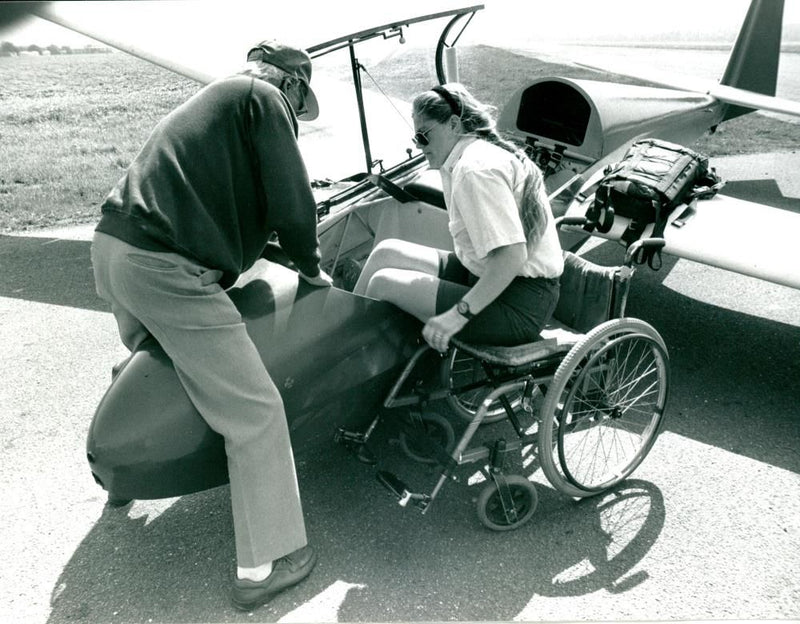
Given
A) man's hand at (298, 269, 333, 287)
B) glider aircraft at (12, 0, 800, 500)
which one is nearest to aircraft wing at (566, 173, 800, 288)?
glider aircraft at (12, 0, 800, 500)

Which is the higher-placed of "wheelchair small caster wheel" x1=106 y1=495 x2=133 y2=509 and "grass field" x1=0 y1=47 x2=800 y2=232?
"wheelchair small caster wheel" x1=106 y1=495 x2=133 y2=509

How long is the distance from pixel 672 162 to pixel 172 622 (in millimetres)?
3621

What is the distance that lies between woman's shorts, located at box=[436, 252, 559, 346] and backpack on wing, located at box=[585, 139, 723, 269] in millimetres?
1416

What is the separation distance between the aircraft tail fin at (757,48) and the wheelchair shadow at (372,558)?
679cm

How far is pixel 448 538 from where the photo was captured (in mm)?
2629

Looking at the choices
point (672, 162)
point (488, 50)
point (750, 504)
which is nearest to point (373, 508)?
point (750, 504)

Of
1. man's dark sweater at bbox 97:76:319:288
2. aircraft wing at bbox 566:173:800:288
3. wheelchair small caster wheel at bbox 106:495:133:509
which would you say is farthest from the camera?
aircraft wing at bbox 566:173:800:288

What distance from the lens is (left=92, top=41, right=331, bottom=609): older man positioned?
2.06 m

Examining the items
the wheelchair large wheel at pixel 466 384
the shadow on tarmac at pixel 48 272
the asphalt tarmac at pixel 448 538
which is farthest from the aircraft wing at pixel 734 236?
the shadow on tarmac at pixel 48 272

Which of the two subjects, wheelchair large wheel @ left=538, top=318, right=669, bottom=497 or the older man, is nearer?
the older man

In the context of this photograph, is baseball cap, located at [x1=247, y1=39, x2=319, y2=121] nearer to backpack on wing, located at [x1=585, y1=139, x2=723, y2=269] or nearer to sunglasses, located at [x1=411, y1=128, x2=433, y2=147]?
sunglasses, located at [x1=411, y1=128, x2=433, y2=147]

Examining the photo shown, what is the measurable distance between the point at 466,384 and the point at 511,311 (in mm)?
677

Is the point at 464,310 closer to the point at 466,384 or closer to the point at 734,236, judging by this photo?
the point at 466,384

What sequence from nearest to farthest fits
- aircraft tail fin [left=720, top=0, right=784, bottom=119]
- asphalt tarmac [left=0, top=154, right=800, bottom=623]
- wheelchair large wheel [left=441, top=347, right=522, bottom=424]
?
asphalt tarmac [left=0, top=154, right=800, bottom=623] < wheelchair large wheel [left=441, top=347, right=522, bottom=424] < aircraft tail fin [left=720, top=0, right=784, bottom=119]
